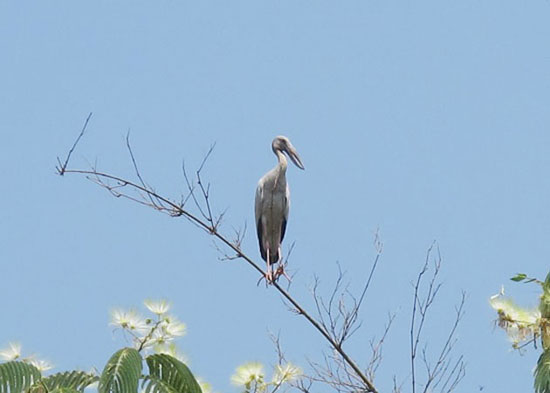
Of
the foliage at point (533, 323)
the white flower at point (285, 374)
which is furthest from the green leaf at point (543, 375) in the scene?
the white flower at point (285, 374)

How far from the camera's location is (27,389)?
4.10 meters

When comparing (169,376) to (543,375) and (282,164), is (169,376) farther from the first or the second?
(282,164)

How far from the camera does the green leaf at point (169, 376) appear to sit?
418 cm

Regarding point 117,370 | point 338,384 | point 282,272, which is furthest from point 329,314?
point 282,272

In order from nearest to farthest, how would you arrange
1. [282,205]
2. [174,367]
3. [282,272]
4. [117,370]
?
[117,370], [174,367], [282,272], [282,205]

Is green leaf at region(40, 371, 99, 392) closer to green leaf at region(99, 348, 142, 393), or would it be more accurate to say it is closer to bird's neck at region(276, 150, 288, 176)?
green leaf at region(99, 348, 142, 393)

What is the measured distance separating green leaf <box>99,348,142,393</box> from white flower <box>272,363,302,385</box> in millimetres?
889

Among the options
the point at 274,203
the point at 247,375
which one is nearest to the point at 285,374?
the point at 247,375

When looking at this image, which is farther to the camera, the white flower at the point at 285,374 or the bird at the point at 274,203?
the bird at the point at 274,203

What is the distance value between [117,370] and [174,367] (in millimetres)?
348

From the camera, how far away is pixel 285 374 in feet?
15.9

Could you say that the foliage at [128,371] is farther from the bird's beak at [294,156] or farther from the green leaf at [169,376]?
the bird's beak at [294,156]

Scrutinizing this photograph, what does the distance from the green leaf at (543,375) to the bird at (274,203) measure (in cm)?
654

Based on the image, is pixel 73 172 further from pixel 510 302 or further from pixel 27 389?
pixel 510 302
